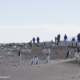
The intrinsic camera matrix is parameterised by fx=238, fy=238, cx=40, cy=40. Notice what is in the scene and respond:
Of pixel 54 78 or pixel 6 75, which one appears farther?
Result: pixel 6 75

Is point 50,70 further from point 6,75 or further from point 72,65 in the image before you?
point 6,75

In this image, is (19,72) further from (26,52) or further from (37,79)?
(26,52)

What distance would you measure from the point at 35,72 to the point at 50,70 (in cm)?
141

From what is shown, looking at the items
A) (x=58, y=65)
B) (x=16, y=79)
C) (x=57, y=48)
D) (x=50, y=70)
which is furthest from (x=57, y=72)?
(x=57, y=48)

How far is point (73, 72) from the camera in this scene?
64.6 ft

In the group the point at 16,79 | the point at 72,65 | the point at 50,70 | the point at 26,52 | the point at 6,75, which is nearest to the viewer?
the point at 16,79

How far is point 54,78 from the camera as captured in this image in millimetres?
17938

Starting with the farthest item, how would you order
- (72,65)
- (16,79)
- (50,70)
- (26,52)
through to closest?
(26,52)
(72,65)
(50,70)
(16,79)

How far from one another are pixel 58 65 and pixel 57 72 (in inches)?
96.8

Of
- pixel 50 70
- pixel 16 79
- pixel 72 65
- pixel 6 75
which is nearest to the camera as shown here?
pixel 16 79

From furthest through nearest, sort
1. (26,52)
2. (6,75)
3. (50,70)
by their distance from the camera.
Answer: (26,52)
(50,70)
(6,75)

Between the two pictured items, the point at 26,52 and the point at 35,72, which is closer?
the point at 35,72

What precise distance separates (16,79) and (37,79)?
1559 mm

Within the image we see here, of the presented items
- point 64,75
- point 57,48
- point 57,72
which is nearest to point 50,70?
point 57,72
